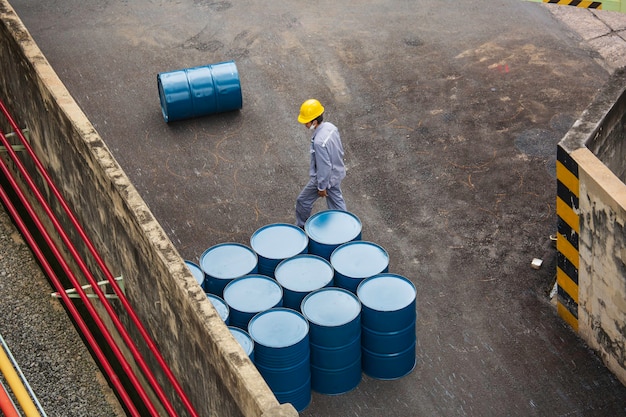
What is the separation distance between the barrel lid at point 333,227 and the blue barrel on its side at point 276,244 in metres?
0.12

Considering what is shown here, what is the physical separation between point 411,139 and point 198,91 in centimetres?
259

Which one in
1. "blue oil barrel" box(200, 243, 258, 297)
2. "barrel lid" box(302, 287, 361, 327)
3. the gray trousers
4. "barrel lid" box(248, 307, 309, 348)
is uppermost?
"barrel lid" box(302, 287, 361, 327)

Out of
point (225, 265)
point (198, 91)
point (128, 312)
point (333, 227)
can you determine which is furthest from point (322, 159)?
point (198, 91)

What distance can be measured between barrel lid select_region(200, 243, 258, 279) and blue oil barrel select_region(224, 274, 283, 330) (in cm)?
13

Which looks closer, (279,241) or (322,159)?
(279,241)

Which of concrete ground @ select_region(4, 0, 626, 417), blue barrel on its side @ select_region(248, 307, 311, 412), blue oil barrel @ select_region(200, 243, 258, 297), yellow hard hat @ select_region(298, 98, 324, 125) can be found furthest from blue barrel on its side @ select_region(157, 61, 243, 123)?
blue barrel on its side @ select_region(248, 307, 311, 412)

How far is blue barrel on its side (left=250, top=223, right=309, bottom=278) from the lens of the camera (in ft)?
27.1

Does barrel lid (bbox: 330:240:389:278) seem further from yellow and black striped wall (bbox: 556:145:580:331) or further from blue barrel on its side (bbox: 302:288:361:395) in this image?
yellow and black striped wall (bbox: 556:145:580:331)

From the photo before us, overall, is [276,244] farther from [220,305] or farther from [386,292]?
[386,292]

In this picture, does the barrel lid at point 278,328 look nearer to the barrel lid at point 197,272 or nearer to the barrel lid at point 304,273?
the barrel lid at point 304,273

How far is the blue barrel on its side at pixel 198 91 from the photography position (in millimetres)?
11203

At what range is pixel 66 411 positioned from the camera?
23.7 ft

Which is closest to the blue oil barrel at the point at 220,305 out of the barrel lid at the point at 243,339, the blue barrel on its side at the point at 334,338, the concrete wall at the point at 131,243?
the barrel lid at the point at 243,339

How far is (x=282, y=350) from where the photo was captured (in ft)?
24.1
